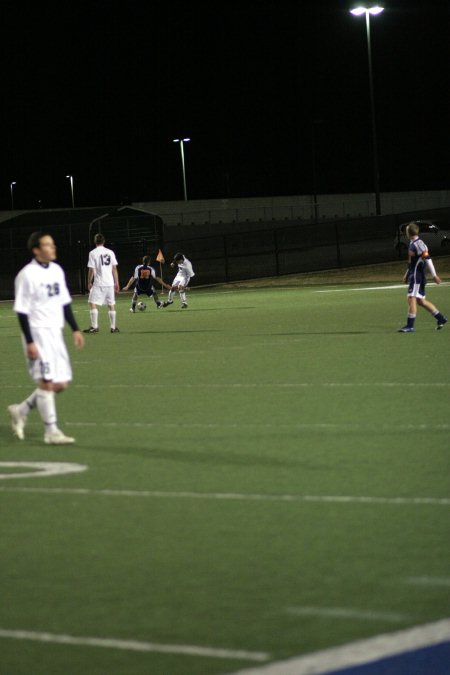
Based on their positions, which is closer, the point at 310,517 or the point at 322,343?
the point at 310,517

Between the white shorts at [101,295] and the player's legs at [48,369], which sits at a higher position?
the player's legs at [48,369]

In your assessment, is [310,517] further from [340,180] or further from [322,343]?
[340,180]

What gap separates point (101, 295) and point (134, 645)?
23.2 metres

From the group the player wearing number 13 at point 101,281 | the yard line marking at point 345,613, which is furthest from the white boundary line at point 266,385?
the player wearing number 13 at point 101,281

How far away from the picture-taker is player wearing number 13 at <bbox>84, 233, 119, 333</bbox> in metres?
28.5

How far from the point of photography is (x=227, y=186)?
124 metres

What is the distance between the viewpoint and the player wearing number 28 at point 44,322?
1145 cm

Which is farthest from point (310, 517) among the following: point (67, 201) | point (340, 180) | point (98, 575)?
point (67, 201)

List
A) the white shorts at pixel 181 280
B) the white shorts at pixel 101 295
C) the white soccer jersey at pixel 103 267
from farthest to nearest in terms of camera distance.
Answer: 1. the white shorts at pixel 181 280
2. the white soccer jersey at pixel 103 267
3. the white shorts at pixel 101 295

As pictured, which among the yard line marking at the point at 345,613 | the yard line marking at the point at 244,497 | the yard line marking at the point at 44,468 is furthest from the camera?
the yard line marking at the point at 44,468

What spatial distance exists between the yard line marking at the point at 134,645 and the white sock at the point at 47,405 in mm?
5550

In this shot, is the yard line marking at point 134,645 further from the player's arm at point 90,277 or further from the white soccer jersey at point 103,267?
the white soccer jersey at point 103,267

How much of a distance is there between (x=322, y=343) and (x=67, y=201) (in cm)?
12423

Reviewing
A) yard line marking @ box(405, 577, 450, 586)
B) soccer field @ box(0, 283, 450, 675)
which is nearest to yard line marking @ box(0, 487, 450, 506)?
soccer field @ box(0, 283, 450, 675)
